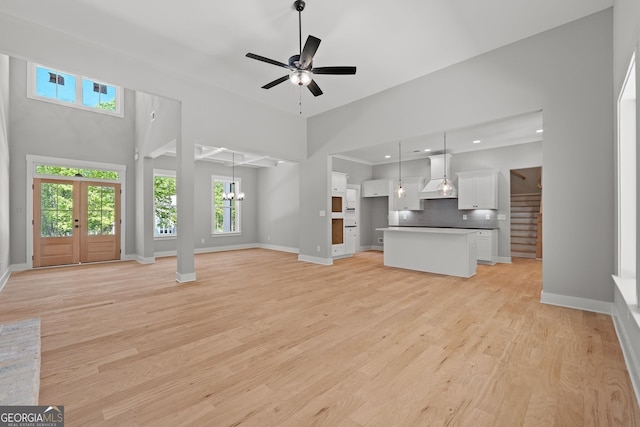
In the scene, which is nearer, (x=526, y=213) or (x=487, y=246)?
(x=487, y=246)

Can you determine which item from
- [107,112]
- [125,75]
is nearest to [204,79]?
[125,75]

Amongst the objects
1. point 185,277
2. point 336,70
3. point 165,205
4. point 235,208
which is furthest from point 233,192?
point 336,70

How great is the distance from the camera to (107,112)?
723 cm

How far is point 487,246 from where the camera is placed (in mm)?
6875

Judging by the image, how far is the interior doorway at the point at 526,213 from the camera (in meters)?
7.77

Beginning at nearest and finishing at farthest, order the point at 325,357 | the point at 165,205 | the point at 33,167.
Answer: the point at 325,357
the point at 33,167
the point at 165,205

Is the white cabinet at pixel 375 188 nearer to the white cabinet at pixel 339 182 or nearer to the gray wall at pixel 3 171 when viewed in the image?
the white cabinet at pixel 339 182

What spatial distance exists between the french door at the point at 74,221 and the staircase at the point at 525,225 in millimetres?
11179

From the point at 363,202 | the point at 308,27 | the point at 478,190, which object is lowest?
the point at 363,202

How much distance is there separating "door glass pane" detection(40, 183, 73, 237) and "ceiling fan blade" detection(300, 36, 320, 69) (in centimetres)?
694

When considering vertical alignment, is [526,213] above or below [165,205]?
below

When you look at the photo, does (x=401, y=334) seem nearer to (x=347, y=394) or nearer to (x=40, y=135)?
(x=347, y=394)

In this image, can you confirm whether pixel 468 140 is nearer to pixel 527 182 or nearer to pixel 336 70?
pixel 527 182

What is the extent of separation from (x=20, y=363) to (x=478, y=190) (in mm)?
8483
